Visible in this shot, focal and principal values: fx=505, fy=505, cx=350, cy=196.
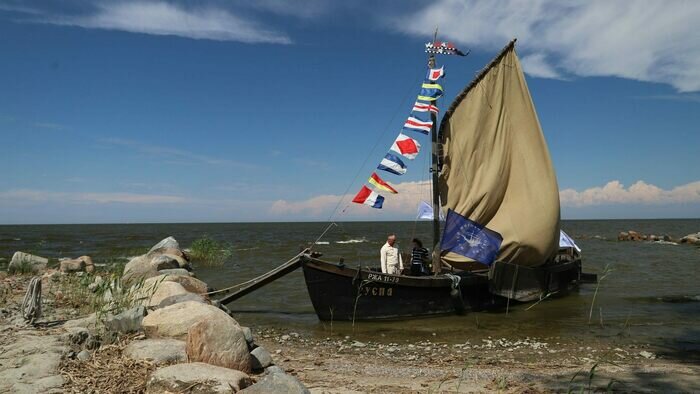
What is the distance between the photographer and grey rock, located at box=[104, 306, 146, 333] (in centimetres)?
673

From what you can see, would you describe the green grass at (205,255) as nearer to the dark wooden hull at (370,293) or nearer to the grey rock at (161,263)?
the grey rock at (161,263)

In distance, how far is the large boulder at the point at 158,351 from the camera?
19.1 feet

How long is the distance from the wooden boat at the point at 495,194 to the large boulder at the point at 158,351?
6796 millimetres

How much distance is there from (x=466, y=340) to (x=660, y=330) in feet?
15.4

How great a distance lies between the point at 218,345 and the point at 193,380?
2.89ft

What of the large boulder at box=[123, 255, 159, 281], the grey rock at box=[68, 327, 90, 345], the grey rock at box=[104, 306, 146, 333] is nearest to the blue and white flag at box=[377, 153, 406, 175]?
the large boulder at box=[123, 255, 159, 281]

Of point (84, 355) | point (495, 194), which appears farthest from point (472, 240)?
point (84, 355)

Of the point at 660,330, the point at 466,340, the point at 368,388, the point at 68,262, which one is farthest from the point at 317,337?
the point at 68,262

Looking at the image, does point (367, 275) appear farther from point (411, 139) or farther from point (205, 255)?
point (205, 255)

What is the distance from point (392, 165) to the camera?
1380 cm

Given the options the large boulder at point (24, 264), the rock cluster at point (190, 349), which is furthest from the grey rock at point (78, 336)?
the large boulder at point (24, 264)

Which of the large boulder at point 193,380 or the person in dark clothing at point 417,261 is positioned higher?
the person in dark clothing at point 417,261

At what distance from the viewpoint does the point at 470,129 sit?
1570 cm

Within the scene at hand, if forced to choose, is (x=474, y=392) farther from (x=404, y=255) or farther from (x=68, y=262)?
(x=68, y=262)
